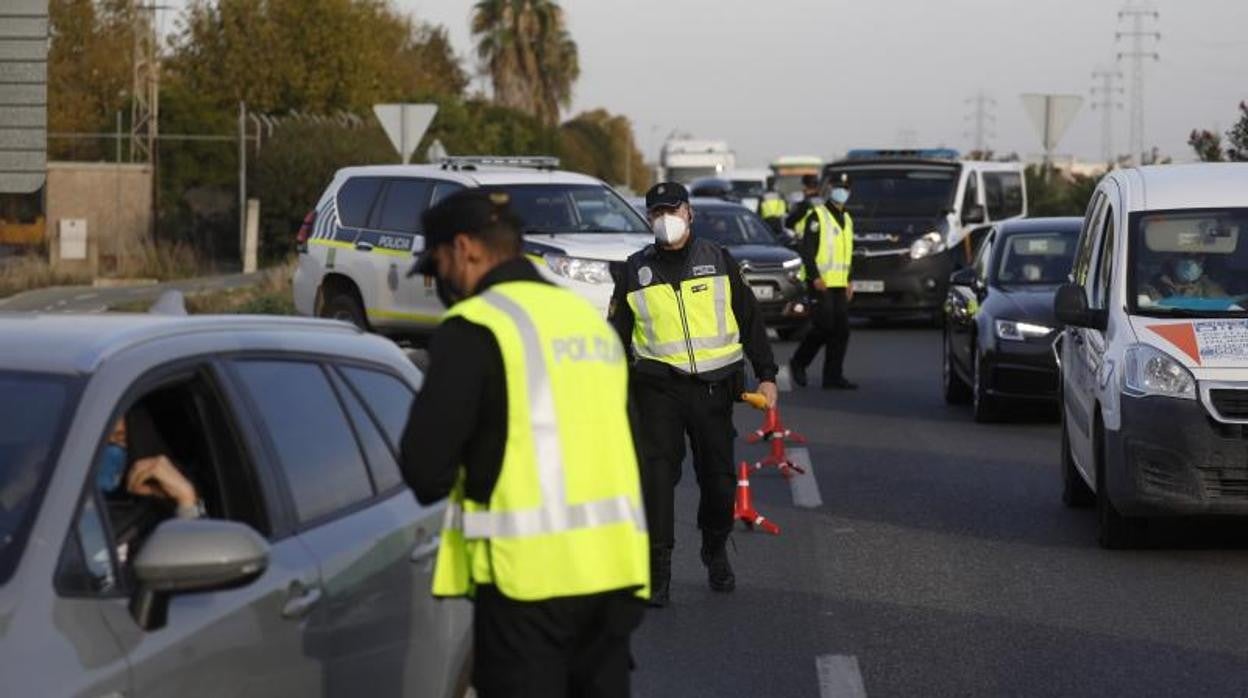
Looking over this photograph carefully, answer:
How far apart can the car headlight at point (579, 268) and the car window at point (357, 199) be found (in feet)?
7.38

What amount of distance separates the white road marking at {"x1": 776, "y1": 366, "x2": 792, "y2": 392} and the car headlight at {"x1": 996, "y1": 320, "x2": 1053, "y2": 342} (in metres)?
3.51

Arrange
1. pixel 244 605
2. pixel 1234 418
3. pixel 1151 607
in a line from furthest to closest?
1. pixel 1234 418
2. pixel 1151 607
3. pixel 244 605

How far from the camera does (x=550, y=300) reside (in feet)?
16.6

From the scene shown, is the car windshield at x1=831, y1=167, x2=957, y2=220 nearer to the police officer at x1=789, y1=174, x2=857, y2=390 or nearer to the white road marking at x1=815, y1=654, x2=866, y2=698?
the police officer at x1=789, y1=174, x2=857, y2=390

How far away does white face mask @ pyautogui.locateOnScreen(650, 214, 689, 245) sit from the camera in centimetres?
979

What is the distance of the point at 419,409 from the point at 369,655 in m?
0.83

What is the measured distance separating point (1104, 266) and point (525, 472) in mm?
7756

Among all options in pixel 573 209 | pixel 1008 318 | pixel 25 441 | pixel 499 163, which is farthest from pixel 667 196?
pixel 499 163

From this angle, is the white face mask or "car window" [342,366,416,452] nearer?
"car window" [342,366,416,452]

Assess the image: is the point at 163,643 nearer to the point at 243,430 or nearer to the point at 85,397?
the point at 85,397

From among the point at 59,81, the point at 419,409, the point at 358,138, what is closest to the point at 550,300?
the point at 419,409

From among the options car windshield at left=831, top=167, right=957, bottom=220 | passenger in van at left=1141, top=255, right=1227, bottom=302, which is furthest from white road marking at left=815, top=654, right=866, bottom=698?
car windshield at left=831, top=167, right=957, bottom=220

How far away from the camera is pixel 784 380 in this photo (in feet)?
70.8

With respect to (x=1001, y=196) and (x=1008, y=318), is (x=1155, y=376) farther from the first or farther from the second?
(x=1001, y=196)
